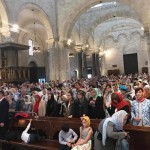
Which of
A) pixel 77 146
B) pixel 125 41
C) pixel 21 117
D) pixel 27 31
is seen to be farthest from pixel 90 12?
pixel 77 146

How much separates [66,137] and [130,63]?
3362 cm

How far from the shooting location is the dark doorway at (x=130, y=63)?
123 feet

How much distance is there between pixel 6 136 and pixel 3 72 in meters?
13.0

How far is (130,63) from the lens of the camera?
124ft

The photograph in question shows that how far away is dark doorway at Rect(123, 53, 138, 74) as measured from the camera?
37.5 metres

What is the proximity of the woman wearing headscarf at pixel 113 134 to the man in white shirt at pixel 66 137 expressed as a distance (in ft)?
3.55

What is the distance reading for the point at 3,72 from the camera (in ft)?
63.2

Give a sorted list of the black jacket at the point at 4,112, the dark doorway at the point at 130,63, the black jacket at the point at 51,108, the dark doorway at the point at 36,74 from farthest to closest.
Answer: the dark doorway at the point at 130,63
the dark doorway at the point at 36,74
the black jacket at the point at 51,108
the black jacket at the point at 4,112

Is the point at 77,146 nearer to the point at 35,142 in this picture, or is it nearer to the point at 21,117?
the point at 35,142

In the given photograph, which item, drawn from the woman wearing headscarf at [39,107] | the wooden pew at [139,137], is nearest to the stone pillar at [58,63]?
the woman wearing headscarf at [39,107]

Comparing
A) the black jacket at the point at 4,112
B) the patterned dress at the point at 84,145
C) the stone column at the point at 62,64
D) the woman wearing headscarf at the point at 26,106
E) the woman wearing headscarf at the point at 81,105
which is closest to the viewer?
the patterned dress at the point at 84,145

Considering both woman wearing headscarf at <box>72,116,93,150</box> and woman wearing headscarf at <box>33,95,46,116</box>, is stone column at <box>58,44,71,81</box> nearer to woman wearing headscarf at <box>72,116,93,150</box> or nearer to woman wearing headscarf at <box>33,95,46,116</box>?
woman wearing headscarf at <box>33,95,46,116</box>

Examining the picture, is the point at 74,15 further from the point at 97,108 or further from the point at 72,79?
the point at 97,108

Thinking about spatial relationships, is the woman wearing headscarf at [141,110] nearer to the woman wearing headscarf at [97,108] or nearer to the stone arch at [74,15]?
the woman wearing headscarf at [97,108]
